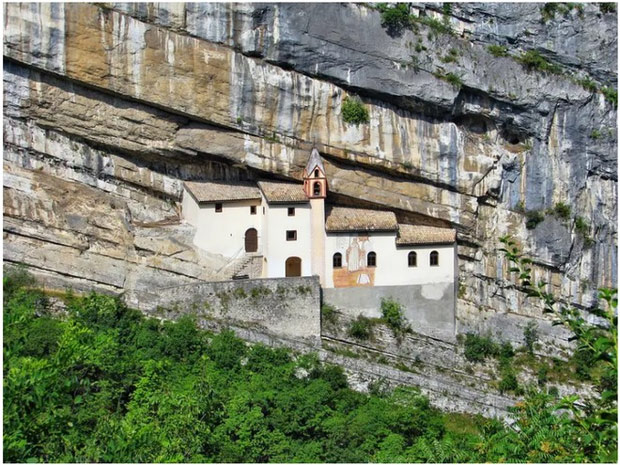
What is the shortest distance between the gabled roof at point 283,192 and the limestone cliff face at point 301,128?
757 millimetres

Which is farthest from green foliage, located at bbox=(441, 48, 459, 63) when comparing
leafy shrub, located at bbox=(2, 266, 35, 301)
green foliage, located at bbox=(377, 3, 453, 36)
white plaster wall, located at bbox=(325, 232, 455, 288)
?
leafy shrub, located at bbox=(2, 266, 35, 301)

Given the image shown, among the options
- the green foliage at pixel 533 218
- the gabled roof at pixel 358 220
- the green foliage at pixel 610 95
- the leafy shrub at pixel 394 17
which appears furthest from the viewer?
the green foliage at pixel 610 95

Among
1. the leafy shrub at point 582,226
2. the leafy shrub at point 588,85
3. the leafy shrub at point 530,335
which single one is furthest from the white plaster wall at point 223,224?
the leafy shrub at point 588,85

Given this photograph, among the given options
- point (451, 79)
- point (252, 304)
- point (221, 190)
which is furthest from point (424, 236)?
point (221, 190)

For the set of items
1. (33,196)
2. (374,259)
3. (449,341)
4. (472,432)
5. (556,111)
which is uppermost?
(556,111)

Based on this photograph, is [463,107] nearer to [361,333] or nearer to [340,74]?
[340,74]

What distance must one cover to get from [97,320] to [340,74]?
12.8 meters

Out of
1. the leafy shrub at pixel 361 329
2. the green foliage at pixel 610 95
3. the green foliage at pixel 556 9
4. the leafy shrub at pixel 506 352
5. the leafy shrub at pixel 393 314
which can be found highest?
the green foliage at pixel 556 9

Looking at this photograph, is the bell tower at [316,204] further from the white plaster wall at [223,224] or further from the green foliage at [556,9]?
the green foliage at [556,9]

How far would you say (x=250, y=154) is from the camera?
3344cm

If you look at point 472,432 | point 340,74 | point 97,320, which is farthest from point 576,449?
point 340,74

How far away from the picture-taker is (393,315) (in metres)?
34.2

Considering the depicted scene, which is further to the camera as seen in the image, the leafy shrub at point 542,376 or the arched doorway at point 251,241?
the arched doorway at point 251,241

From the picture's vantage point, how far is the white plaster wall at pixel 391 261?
34344 millimetres
